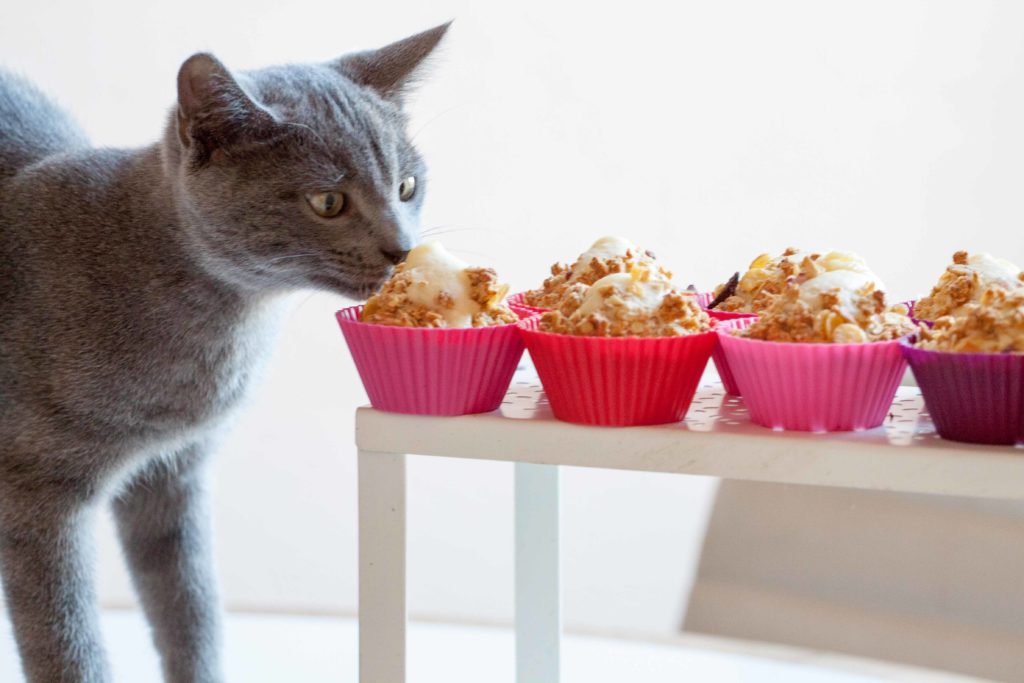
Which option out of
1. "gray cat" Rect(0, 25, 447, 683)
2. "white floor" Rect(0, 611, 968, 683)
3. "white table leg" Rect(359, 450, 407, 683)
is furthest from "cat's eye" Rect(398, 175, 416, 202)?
"white floor" Rect(0, 611, 968, 683)

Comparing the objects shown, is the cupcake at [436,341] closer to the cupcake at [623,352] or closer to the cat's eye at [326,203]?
the cupcake at [623,352]

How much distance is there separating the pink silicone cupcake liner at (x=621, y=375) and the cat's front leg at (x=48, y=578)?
0.54m

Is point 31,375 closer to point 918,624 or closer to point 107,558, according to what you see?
point 107,558

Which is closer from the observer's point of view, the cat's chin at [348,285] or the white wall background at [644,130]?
the cat's chin at [348,285]

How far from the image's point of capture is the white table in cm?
70

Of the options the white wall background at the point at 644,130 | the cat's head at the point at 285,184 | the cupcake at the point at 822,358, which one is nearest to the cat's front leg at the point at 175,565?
the cat's head at the point at 285,184

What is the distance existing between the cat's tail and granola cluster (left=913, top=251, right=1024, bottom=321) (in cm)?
85

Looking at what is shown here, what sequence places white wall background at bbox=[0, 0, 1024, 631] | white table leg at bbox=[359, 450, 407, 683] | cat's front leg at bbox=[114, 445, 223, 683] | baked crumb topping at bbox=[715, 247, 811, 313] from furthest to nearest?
white wall background at bbox=[0, 0, 1024, 631] → cat's front leg at bbox=[114, 445, 223, 683] → baked crumb topping at bbox=[715, 247, 811, 313] → white table leg at bbox=[359, 450, 407, 683]

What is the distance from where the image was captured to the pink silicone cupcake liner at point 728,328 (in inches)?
32.8

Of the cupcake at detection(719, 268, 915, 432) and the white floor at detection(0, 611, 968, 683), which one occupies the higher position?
the cupcake at detection(719, 268, 915, 432)

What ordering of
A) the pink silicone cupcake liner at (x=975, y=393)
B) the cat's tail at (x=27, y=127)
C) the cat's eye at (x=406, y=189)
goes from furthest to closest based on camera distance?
the cat's tail at (x=27, y=127), the cat's eye at (x=406, y=189), the pink silicone cupcake liner at (x=975, y=393)

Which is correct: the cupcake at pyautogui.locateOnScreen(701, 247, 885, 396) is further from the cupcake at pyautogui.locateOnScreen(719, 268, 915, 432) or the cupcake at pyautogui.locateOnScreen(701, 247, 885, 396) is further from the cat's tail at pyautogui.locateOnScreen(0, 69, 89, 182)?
the cat's tail at pyautogui.locateOnScreen(0, 69, 89, 182)

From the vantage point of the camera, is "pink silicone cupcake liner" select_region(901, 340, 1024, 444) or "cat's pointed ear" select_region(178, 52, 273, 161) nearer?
"pink silicone cupcake liner" select_region(901, 340, 1024, 444)

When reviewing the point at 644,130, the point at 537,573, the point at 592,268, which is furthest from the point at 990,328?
the point at 644,130
